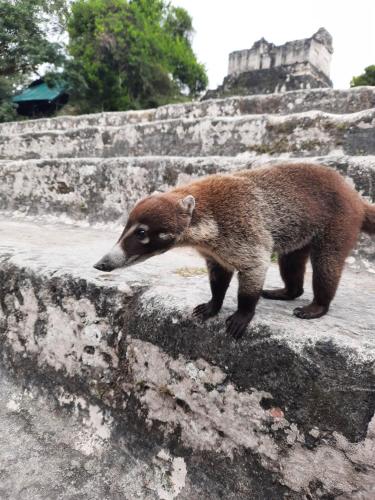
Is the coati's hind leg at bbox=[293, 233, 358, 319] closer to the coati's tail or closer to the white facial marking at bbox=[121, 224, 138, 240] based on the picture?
the coati's tail

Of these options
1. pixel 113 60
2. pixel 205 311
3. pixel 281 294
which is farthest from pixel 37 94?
pixel 205 311

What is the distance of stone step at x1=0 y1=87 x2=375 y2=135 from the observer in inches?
235

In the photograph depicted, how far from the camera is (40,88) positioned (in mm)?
25141

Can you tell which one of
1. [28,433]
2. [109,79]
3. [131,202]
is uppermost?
Answer: [109,79]

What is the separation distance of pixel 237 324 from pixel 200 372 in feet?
1.03

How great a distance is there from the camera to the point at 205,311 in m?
1.85

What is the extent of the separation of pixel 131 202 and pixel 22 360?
238 centimetres

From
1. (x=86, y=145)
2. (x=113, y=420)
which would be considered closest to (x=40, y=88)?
(x=86, y=145)

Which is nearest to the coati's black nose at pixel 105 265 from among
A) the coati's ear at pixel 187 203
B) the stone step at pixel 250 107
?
the coati's ear at pixel 187 203

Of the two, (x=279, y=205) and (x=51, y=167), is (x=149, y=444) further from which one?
(x=51, y=167)

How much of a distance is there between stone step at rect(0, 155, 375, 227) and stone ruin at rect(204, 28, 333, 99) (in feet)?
55.6

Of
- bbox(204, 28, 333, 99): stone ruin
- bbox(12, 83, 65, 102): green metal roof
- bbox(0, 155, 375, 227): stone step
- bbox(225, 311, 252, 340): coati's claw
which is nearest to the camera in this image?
bbox(225, 311, 252, 340): coati's claw

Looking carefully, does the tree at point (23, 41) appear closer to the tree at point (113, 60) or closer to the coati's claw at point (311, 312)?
the tree at point (113, 60)

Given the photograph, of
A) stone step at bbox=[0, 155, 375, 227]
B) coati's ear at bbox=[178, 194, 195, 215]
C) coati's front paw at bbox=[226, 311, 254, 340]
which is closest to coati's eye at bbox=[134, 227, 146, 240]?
coati's ear at bbox=[178, 194, 195, 215]
